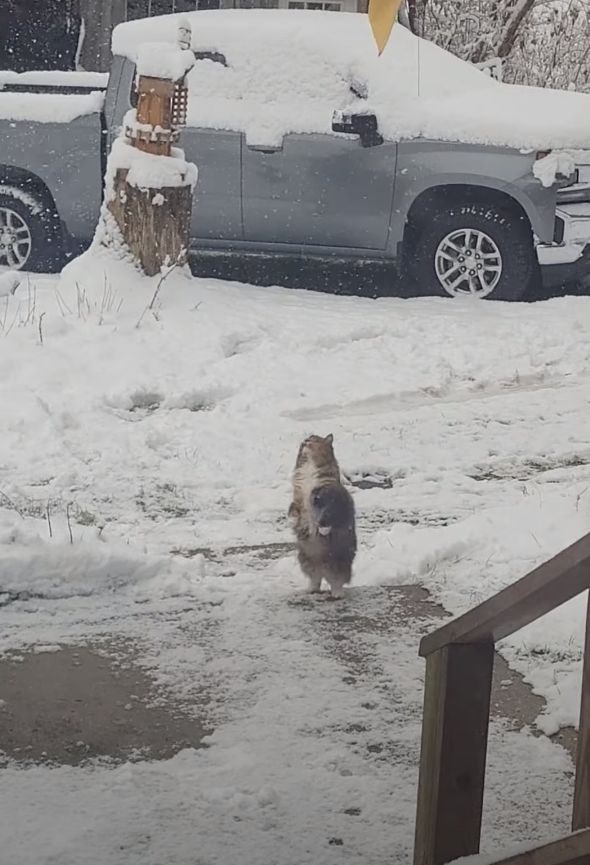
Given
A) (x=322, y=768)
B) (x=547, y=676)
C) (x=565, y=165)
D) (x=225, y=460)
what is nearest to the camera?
Result: (x=322, y=768)

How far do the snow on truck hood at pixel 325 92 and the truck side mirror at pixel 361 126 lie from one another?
92 mm

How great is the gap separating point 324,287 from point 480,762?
8193 millimetres

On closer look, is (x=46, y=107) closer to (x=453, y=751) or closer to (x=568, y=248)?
(x=568, y=248)

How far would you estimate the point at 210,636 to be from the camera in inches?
183

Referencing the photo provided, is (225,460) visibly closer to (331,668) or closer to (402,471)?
(402,471)

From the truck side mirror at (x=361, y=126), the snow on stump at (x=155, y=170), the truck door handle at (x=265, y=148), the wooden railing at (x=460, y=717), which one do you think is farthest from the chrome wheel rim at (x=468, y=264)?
the wooden railing at (x=460, y=717)

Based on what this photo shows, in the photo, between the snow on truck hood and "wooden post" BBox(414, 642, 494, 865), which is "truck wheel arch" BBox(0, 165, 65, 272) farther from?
"wooden post" BBox(414, 642, 494, 865)

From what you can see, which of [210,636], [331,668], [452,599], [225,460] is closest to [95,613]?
[210,636]

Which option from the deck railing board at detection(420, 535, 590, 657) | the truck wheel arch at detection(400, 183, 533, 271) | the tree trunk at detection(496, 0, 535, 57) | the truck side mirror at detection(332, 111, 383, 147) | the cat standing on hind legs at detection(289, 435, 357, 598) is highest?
the tree trunk at detection(496, 0, 535, 57)

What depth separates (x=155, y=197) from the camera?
920cm

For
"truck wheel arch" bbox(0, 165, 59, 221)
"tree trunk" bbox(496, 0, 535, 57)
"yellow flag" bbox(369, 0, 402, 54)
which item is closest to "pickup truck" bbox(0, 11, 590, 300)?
"truck wheel arch" bbox(0, 165, 59, 221)

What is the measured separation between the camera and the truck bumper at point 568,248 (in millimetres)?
9789

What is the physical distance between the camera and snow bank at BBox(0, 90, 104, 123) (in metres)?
10.4

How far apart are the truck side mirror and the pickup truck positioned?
0.04 feet
